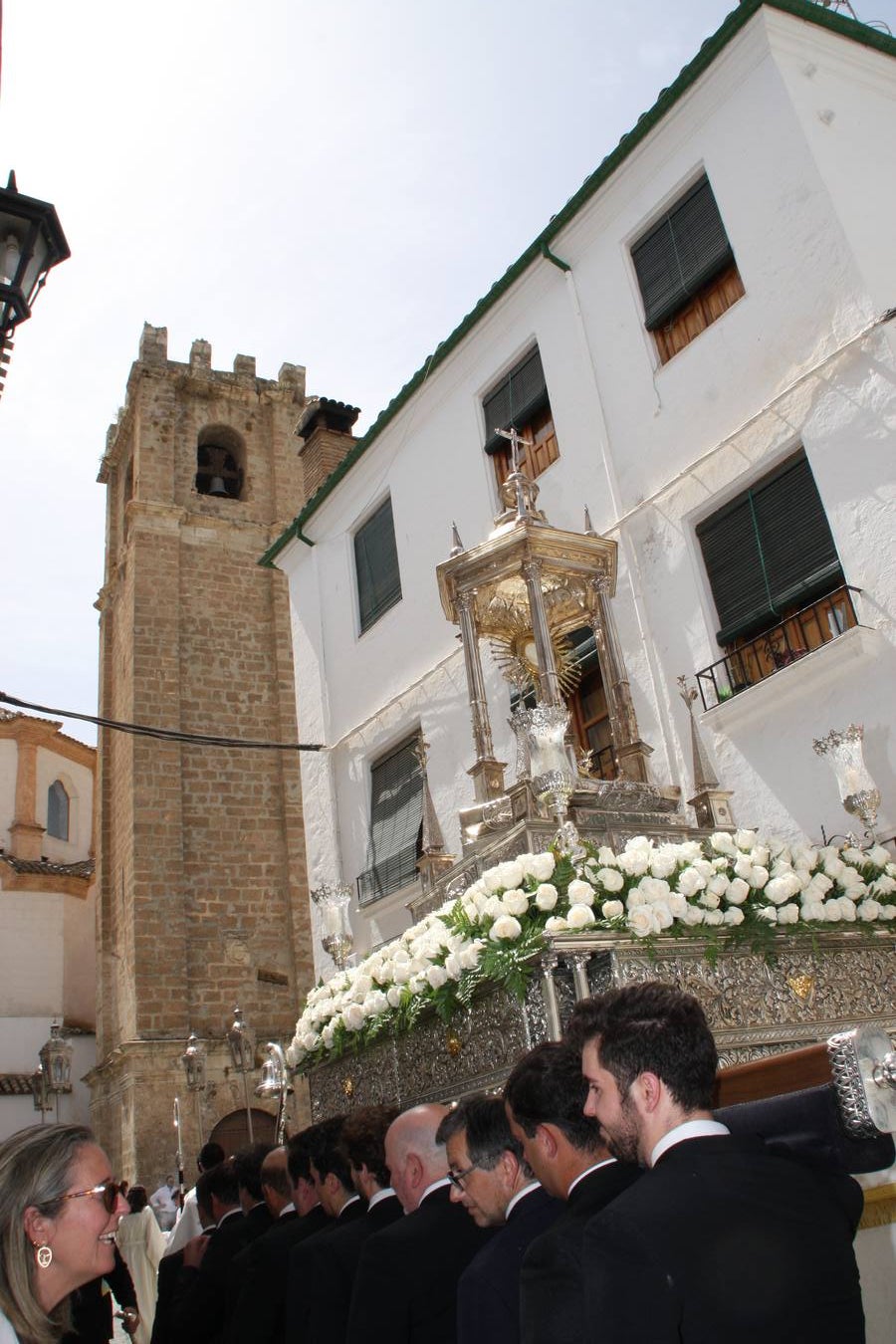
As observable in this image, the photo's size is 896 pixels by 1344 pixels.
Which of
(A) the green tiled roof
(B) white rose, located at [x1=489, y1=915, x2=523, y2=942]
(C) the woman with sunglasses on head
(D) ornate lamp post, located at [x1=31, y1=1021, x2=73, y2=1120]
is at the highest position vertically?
(A) the green tiled roof

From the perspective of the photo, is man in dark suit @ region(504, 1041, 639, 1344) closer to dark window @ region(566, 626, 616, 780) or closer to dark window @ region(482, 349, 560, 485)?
dark window @ region(566, 626, 616, 780)

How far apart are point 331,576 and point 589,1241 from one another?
12169 mm

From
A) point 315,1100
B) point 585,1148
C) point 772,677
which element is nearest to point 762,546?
point 772,677

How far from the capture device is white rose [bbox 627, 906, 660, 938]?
4.79 meters

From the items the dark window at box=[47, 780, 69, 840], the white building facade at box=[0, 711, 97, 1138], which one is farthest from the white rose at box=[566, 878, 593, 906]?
the dark window at box=[47, 780, 69, 840]

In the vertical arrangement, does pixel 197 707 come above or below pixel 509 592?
above

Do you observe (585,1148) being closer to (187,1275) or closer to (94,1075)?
(187,1275)

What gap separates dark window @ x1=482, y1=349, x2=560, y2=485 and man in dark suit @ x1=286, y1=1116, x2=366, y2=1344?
23.6ft

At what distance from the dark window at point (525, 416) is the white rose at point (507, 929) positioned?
20.8ft

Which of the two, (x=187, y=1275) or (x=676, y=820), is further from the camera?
(x=676, y=820)

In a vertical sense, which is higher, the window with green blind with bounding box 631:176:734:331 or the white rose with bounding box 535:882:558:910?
the window with green blind with bounding box 631:176:734:331

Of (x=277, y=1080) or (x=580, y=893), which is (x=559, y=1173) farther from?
(x=277, y=1080)

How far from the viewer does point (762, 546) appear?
27.4 ft

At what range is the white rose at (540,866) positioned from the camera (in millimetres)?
5195
